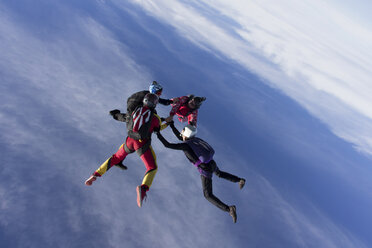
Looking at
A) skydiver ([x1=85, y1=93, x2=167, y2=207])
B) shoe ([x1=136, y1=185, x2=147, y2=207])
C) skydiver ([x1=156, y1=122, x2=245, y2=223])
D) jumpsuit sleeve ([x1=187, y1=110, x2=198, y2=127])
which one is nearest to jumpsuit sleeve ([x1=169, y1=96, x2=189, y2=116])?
jumpsuit sleeve ([x1=187, y1=110, x2=198, y2=127])

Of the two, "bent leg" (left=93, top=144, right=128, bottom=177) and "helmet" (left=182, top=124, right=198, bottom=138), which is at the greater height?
"helmet" (left=182, top=124, right=198, bottom=138)

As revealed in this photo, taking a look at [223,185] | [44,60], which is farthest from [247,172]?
[44,60]

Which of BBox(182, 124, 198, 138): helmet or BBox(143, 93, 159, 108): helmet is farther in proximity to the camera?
BBox(182, 124, 198, 138): helmet

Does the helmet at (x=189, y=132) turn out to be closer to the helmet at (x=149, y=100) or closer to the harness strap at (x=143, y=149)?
the harness strap at (x=143, y=149)

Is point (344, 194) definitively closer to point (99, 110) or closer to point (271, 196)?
point (271, 196)

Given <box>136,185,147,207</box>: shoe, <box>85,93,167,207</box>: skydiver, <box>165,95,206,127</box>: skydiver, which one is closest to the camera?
<box>136,185,147,207</box>: shoe

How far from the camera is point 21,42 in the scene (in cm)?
6912

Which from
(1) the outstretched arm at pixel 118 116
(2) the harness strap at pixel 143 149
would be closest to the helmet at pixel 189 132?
(2) the harness strap at pixel 143 149

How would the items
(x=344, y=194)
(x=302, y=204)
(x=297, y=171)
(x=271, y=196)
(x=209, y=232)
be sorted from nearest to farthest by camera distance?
1. (x=209, y=232)
2. (x=271, y=196)
3. (x=302, y=204)
4. (x=297, y=171)
5. (x=344, y=194)

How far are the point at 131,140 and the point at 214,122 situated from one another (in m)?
82.4

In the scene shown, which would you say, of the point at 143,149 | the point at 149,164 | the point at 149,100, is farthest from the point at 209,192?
the point at 149,100

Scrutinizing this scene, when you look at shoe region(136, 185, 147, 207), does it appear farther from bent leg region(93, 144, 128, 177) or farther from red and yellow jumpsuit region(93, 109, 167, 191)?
bent leg region(93, 144, 128, 177)

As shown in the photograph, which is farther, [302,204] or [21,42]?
[302,204]

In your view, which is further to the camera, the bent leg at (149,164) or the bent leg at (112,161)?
the bent leg at (112,161)
